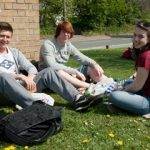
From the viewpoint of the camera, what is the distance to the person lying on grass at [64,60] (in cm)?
730

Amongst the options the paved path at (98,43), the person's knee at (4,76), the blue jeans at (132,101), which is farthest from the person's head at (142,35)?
the paved path at (98,43)

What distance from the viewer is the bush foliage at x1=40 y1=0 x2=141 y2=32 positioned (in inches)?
1316

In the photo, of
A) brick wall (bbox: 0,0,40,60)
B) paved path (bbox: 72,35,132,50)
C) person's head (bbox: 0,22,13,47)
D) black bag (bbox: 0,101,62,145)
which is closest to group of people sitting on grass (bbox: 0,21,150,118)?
person's head (bbox: 0,22,13,47)

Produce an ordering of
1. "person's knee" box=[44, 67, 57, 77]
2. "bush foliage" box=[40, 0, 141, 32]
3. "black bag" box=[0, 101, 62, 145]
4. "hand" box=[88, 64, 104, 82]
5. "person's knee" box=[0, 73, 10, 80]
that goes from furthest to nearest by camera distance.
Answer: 1. "bush foliage" box=[40, 0, 141, 32]
2. "hand" box=[88, 64, 104, 82]
3. "person's knee" box=[44, 67, 57, 77]
4. "person's knee" box=[0, 73, 10, 80]
5. "black bag" box=[0, 101, 62, 145]

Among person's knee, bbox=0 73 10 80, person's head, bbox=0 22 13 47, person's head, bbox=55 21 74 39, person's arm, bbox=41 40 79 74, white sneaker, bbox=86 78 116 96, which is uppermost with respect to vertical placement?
person's head, bbox=0 22 13 47

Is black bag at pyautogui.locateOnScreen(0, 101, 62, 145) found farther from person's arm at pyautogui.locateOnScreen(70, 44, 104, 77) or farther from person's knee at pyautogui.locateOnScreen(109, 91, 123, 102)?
person's arm at pyautogui.locateOnScreen(70, 44, 104, 77)

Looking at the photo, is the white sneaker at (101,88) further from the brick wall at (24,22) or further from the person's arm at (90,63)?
the brick wall at (24,22)

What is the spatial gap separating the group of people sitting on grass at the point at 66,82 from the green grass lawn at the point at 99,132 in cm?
17

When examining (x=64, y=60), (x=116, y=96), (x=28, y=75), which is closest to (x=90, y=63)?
(x=64, y=60)

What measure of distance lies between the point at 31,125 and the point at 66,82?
5.57 ft

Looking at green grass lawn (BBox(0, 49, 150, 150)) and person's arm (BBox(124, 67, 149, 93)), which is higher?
person's arm (BBox(124, 67, 149, 93))

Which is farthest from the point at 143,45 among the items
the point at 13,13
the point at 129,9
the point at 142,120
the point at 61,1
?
the point at 129,9

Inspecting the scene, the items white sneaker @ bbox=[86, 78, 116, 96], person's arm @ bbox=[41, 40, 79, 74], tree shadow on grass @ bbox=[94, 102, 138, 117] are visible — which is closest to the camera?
tree shadow on grass @ bbox=[94, 102, 138, 117]

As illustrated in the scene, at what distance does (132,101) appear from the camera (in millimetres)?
6379
